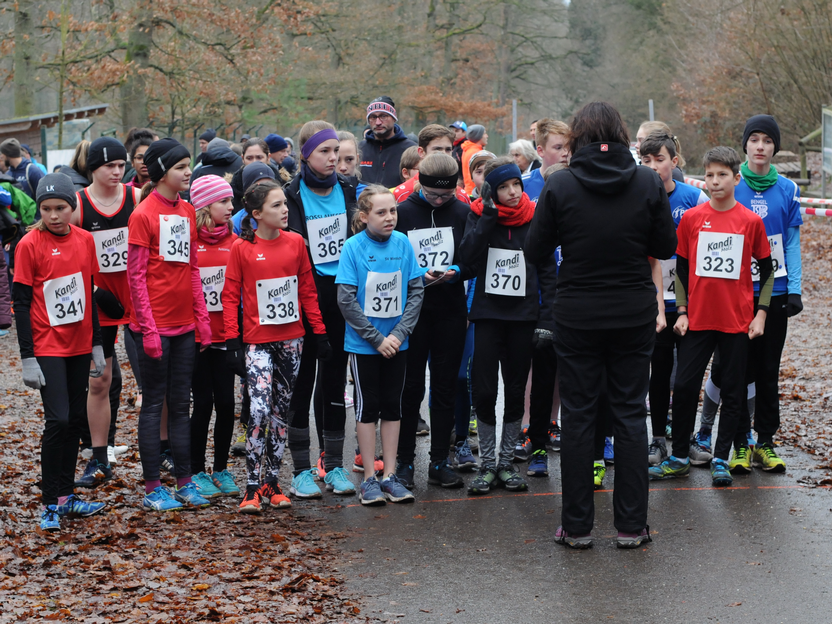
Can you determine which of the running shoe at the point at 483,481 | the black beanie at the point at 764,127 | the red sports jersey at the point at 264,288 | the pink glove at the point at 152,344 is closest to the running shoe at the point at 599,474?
the running shoe at the point at 483,481

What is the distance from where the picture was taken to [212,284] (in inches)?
267

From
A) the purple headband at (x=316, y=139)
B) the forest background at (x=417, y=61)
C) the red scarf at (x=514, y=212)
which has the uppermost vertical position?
the forest background at (x=417, y=61)

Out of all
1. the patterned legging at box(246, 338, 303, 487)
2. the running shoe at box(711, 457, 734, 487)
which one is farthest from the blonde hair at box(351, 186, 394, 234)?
the running shoe at box(711, 457, 734, 487)

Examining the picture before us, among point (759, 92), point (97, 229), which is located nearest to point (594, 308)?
point (97, 229)

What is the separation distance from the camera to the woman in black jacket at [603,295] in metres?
5.28

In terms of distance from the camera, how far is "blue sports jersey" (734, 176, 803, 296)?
6.83m

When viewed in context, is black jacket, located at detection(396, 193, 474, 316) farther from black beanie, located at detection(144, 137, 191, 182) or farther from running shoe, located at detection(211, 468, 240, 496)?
running shoe, located at detection(211, 468, 240, 496)

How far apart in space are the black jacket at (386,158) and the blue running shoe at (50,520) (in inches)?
168

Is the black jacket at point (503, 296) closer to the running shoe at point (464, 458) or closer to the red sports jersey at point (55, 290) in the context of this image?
the running shoe at point (464, 458)

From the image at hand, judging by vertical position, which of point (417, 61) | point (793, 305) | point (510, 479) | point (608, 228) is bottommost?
point (510, 479)

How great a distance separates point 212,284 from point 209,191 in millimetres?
668

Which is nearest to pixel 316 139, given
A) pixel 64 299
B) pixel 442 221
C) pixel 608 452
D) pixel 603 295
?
pixel 442 221

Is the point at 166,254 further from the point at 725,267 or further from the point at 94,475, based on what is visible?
the point at 725,267

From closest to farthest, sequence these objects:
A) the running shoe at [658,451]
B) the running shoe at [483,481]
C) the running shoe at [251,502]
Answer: the running shoe at [251,502] < the running shoe at [483,481] < the running shoe at [658,451]
